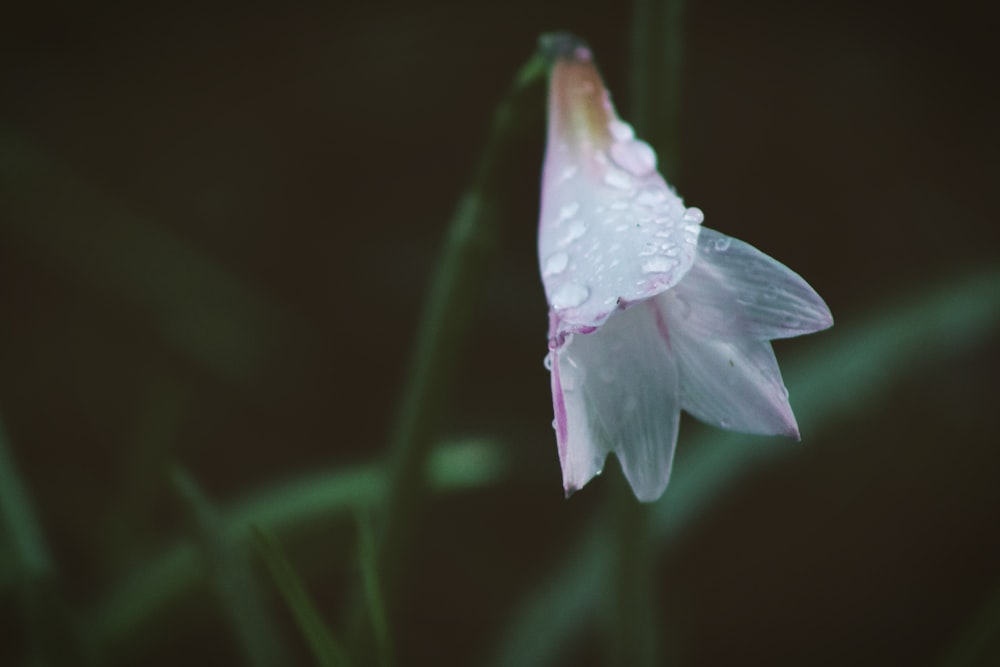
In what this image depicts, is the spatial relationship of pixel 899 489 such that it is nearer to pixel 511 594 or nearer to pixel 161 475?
pixel 511 594

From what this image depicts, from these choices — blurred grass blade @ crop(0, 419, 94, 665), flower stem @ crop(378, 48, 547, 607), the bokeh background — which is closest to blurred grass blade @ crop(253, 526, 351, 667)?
flower stem @ crop(378, 48, 547, 607)

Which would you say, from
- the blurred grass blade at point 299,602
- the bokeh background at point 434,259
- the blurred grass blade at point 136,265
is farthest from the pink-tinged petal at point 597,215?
the blurred grass blade at point 136,265

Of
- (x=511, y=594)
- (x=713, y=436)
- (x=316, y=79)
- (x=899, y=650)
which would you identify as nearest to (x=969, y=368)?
(x=899, y=650)

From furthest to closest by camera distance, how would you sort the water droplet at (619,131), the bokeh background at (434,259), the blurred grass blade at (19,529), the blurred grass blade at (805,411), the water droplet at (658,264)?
the bokeh background at (434,259)
the blurred grass blade at (805,411)
the blurred grass blade at (19,529)
the water droplet at (619,131)
the water droplet at (658,264)

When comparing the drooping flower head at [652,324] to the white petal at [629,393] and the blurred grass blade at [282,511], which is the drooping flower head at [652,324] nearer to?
the white petal at [629,393]

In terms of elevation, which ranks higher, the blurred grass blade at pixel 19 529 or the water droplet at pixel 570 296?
the water droplet at pixel 570 296

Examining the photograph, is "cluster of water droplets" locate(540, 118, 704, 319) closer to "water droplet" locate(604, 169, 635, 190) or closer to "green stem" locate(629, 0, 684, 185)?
"water droplet" locate(604, 169, 635, 190)
